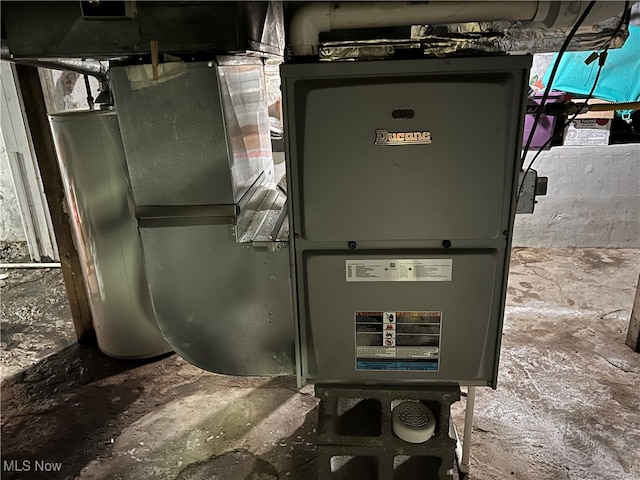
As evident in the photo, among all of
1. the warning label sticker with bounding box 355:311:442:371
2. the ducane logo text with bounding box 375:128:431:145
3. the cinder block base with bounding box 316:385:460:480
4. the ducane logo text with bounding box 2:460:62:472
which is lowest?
the ducane logo text with bounding box 2:460:62:472

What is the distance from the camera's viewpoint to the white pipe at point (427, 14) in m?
1.08

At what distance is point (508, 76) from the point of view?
1.11m

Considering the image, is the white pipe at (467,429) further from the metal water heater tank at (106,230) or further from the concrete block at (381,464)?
the metal water heater tank at (106,230)

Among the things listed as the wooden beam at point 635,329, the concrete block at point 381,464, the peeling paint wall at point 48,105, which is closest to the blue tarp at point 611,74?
the wooden beam at point 635,329

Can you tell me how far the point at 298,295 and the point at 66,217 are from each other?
1.63m

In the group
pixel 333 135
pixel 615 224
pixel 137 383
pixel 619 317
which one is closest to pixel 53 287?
pixel 137 383

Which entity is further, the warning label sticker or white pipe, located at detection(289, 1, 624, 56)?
the warning label sticker

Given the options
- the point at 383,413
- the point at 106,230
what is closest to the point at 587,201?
the point at 383,413

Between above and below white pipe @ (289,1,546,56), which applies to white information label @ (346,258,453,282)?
below

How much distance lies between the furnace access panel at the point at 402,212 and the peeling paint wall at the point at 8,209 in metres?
3.05

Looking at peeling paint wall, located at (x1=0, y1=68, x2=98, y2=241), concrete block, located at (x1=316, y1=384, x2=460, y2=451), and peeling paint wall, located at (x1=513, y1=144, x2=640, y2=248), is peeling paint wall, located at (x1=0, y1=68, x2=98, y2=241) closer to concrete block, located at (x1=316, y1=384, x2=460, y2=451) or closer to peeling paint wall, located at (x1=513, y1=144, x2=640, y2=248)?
concrete block, located at (x1=316, y1=384, x2=460, y2=451)

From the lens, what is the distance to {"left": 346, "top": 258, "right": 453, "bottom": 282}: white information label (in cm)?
127

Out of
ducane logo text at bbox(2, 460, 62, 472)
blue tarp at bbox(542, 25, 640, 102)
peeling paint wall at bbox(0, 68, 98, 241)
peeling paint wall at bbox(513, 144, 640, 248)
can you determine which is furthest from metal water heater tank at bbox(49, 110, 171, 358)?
peeling paint wall at bbox(513, 144, 640, 248)

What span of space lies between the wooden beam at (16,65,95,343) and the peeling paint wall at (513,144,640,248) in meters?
3.07
